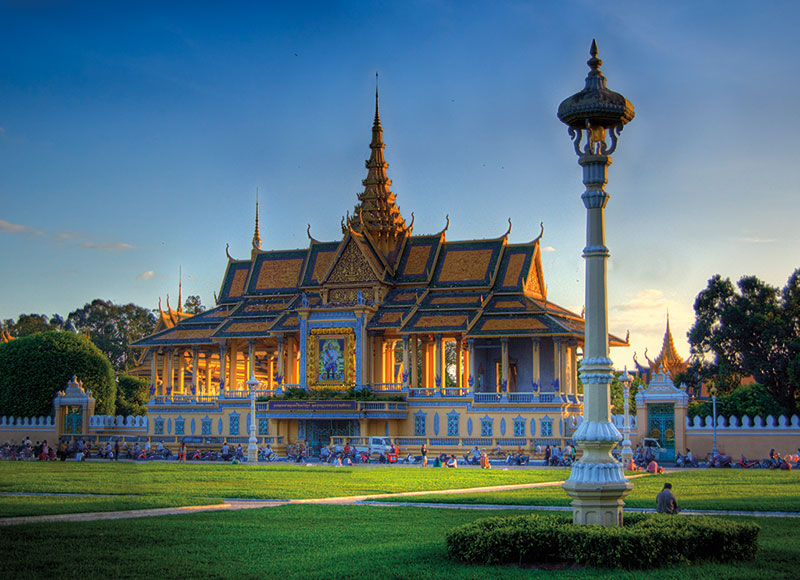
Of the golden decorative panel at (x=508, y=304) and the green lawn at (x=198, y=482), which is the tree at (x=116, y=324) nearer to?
the golden decorative panel at (x=508, y=304)

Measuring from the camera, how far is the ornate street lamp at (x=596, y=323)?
54.4ft

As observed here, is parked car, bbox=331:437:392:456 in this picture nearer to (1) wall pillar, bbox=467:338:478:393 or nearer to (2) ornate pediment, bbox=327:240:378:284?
(1) wall pillar, bbox=467:338:478:393

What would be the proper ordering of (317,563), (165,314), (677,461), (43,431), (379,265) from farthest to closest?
(165,314) → (379,265) → (43,431) → (677,461) → (317,563)

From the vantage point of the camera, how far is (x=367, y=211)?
75188 millimetres

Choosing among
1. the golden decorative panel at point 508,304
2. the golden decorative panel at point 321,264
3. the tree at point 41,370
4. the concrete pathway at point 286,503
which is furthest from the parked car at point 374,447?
the concrete pathway at point 286,503

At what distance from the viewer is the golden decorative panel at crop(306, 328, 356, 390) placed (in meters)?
65.9

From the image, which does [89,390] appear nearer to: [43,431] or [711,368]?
[43,431]

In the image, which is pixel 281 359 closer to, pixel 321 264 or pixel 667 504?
pixel 321 264

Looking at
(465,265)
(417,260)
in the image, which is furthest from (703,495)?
(417,260)

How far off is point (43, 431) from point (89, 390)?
423cm

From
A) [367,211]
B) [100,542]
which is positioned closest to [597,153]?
[100,542]

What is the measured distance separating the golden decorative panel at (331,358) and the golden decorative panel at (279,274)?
30.7 ft

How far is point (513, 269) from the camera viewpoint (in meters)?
68.2

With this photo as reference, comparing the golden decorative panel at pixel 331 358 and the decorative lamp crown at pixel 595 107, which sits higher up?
the decorative lamp crown at pixel 595 107
